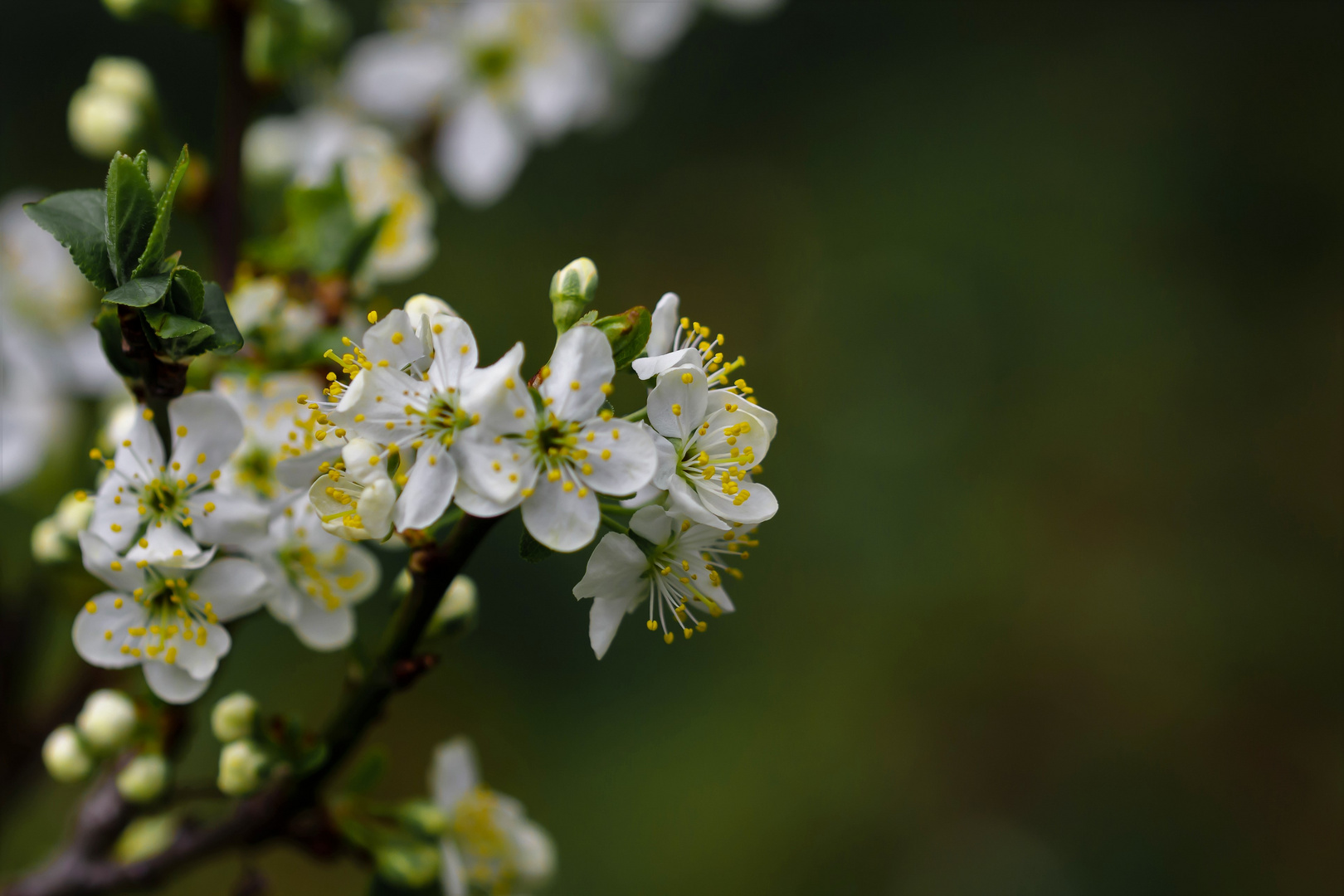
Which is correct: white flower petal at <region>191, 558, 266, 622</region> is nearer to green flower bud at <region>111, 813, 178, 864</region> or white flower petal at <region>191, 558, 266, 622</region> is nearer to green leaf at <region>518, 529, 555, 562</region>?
green leaf at <region>518, 529, 555, 562</region>

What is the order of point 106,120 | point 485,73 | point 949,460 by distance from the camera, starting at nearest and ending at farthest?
point 106,120
point 485,73
point 949,460

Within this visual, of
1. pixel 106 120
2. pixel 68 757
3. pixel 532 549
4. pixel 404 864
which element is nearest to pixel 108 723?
pixel 68 757

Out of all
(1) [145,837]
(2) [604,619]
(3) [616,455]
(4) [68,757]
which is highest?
(3) [616,455]

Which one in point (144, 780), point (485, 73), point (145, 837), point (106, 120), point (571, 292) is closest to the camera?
point (571, 292)

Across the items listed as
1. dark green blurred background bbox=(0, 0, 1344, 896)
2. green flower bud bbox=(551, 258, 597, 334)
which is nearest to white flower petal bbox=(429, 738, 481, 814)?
green flower bud bbox=(551, 258, 597, 334)

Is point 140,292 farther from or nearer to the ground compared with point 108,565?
farther from the ground

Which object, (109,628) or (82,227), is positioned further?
(109,628)

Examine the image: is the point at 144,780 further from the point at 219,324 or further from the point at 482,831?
the point at 219,324
